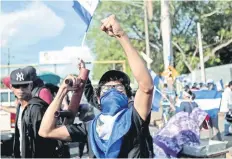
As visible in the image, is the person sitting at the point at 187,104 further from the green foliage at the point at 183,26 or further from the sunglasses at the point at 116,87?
Answer: the green foliage at the point at 183,26

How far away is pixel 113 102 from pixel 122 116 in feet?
0.30

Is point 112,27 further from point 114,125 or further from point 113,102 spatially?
point 114,125

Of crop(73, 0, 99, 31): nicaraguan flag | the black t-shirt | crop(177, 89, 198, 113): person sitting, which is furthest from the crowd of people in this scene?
crop(177, 89, 198, 113): person sitting

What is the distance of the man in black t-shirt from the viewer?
2.60m

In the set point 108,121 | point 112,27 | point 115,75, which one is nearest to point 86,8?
point 115,75

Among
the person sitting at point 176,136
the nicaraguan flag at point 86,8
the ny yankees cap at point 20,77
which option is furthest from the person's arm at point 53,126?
the person sitting at point 176,136

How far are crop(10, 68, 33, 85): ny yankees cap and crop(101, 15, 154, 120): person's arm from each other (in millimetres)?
1330

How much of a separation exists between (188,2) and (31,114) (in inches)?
1436

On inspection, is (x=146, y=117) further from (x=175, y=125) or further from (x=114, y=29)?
(x=175, y=125)

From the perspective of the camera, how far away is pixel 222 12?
124 feet

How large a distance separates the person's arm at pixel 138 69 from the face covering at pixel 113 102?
10 centimetres

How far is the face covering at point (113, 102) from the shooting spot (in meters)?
2.69

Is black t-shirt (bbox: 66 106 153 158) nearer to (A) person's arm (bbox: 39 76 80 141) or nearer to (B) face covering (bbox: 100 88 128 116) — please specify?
(B) face covering (bbox: 100 88 128 116)

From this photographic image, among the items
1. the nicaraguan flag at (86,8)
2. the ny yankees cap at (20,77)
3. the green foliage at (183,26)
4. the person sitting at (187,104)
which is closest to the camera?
the ny yankees cap at (20,77)
